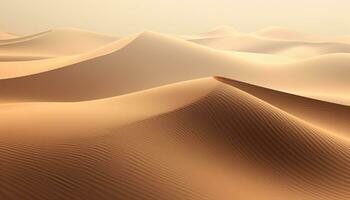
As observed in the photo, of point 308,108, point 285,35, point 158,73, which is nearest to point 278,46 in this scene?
point 285,35

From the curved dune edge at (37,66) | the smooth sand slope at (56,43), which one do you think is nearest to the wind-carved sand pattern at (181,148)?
the curved dune edge at (37,66)

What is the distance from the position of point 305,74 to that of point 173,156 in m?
15.3

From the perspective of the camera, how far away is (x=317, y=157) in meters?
6.04

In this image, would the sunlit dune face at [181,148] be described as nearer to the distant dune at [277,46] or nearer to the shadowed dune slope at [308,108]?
the shadowed dune slope at [308,108]

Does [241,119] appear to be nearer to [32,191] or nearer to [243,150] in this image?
[243,150]

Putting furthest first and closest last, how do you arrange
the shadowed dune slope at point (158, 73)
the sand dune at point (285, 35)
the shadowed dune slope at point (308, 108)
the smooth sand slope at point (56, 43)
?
the sand dune at point (285, 35) < the smooth sand slope at point (56, 43) < the shadowed dune slope at point (158, 73) < the shadowed dune slope at point (308, 108)

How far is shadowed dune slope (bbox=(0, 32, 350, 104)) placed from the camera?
14219 mm

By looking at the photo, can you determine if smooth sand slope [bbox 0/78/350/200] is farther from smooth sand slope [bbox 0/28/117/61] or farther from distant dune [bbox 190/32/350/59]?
distant dune [bbox 190/32/350/59]

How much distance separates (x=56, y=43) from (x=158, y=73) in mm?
18416

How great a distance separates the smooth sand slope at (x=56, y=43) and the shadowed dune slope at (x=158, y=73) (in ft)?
34.8

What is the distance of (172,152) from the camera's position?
212 inches

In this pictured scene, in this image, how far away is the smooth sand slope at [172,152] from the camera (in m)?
4.42

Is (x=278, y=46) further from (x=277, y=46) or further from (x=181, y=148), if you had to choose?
(x=181, y=148)

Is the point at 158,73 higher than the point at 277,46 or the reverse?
the reverse
